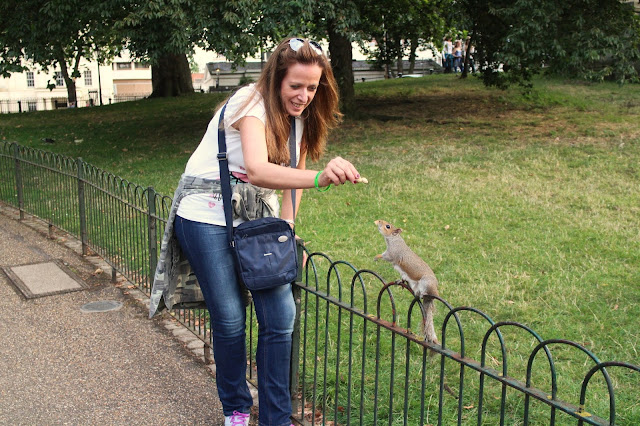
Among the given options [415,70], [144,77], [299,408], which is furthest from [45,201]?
[144,77]

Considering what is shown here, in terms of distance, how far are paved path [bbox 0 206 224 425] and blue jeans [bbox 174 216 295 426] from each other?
29.8 inches

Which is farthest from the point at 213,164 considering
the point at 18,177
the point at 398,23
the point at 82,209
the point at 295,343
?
the point at 398,23

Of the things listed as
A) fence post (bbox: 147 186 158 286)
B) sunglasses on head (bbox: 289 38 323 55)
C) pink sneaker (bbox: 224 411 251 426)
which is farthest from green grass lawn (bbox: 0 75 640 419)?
sunglasses on head (bbox: 289 38 323 55)

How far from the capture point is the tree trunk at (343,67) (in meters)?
14.3

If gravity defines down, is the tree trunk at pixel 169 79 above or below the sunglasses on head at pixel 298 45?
above

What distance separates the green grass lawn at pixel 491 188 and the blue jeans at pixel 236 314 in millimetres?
1951

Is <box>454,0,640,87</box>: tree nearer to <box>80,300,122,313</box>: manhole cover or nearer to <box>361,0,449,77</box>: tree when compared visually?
<box>361,0,449,77</box>: tree

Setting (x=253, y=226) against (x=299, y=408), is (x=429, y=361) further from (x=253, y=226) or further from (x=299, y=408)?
(x=253, y=226)

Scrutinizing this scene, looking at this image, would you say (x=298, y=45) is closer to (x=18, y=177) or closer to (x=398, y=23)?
(x=18, y=177)

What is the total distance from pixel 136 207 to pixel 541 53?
870cm

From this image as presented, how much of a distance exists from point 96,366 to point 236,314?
1760mm

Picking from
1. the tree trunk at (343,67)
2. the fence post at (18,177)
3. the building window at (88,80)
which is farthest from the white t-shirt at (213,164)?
the building window at (88,80)

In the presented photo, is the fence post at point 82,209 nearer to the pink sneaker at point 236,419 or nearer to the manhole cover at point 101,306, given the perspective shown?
the manhole cover at point 101,306

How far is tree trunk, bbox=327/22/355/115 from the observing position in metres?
14.3
